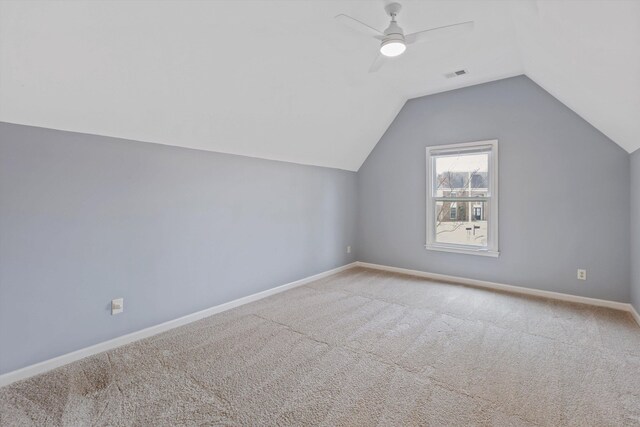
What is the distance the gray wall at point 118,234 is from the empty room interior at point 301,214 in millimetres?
17

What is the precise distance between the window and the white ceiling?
1028 millimetres

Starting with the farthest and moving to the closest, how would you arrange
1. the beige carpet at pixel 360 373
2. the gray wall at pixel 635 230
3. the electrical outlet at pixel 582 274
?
the electrical outlet at pixel 582 274
the gray wall at pixel 635 230
the beige carpet at pixel 360 373

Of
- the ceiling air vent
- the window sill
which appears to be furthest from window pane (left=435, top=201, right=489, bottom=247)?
the ceiling air vent

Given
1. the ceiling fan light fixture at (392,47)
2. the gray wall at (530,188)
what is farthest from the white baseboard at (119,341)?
the ceiling fan light fixture at (392,47)

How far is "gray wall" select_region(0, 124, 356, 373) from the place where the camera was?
2.10 metres

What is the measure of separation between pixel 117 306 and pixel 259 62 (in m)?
2.38

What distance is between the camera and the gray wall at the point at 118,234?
6.89ft

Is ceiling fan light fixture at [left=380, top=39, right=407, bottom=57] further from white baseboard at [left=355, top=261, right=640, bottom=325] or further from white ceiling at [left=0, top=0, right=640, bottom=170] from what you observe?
white baseboard at [left=355, top=261, right=640, bottom=325]

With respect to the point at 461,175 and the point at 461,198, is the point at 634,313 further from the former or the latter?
the point at 461,175

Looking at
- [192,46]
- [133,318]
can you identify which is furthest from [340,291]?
[192,46]

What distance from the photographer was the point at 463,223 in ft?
14.5

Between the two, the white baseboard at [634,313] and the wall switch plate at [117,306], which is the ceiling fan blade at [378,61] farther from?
the white baseboard at [634,313]

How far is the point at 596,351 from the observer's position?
2451mm

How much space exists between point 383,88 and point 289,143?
149 centimetres
